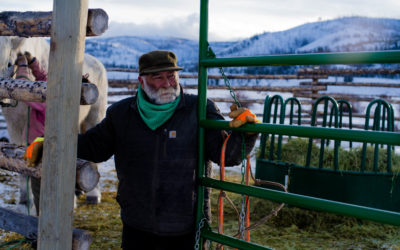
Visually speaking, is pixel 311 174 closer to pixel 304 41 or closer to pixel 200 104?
pixel 200 104

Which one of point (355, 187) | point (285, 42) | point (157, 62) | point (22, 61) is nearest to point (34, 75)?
point (22, 61)

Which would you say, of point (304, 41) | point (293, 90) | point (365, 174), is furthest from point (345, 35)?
point (365, 174)

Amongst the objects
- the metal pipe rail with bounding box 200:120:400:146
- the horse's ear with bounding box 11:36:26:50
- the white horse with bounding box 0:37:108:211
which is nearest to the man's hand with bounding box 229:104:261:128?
the metal pipe rail with bounding box 200:120:400:146

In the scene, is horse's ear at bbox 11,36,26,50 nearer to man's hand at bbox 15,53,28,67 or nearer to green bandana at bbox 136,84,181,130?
man's hand at bbox 15,53,28,67

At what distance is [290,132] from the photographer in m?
1.74

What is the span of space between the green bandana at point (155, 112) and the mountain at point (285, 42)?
57956 millimetres

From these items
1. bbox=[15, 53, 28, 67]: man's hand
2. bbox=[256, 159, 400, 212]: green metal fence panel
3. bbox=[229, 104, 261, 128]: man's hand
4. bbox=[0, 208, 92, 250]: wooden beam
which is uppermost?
bbox=[15, 53, 28, 67]: man's hand

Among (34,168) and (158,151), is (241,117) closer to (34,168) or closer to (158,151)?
(158,151)

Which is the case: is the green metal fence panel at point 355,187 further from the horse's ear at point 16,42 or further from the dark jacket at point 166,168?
the horse's ear at point 16,42

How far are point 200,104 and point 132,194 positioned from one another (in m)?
0.72

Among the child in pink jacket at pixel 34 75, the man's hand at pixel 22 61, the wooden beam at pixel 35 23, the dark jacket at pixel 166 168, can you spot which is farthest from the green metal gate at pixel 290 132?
the man's hand at pixel 22 61

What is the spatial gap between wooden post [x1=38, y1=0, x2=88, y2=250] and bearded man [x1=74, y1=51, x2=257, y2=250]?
522 mm

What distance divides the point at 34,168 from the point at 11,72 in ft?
6.48

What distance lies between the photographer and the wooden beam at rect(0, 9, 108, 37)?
199 centimetres
